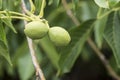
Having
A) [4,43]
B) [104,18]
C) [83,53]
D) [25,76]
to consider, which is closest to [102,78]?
[83,53]

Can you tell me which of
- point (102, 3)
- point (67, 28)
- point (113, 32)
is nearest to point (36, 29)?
point (102, 3)

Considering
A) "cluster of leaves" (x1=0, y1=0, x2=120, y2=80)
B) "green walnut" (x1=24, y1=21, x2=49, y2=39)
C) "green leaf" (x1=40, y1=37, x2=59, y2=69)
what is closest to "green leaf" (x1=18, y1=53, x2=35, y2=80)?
"cluster of leaves" (x1=0, y1=0, x2=120, y2=80)

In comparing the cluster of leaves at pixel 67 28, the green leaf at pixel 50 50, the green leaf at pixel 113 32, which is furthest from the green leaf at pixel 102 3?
the green leaf at pixel 50 50

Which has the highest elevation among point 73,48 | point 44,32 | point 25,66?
point 44,32

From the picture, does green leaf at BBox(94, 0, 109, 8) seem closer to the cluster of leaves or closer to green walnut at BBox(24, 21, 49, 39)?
the cluster of leaves

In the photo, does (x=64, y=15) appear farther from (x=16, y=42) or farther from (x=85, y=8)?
(x=16, y=42)

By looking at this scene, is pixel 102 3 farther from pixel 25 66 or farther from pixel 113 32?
pixel 25 66

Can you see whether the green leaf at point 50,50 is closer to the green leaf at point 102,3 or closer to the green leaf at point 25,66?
the green leaf at point 25,66
